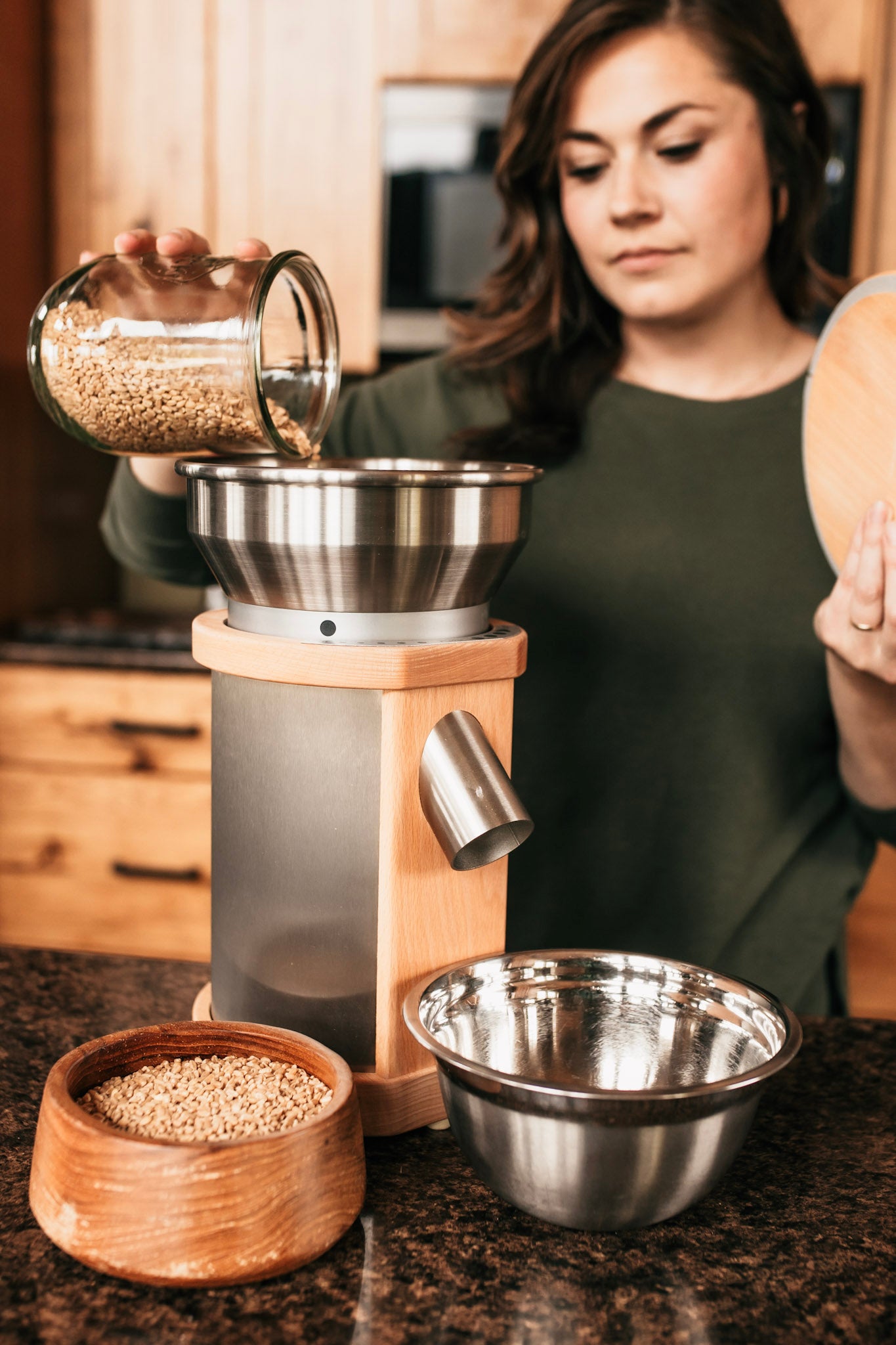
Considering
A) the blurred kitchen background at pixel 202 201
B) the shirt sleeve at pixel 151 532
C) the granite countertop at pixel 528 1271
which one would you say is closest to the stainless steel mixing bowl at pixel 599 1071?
the granite countertop at pixel 528 1271

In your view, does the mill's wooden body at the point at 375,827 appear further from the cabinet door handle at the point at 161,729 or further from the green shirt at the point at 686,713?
the cabinet door handle at the point at 161,729

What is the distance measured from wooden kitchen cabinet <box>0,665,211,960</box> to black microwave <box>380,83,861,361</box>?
2.77 feet

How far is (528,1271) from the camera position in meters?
0.61

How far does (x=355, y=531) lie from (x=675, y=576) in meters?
0.67

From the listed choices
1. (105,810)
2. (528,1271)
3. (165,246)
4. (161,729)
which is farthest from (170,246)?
(105,810)

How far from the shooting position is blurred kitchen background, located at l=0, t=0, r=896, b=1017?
2227mm

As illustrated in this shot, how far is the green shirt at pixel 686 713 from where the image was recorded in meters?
1.28

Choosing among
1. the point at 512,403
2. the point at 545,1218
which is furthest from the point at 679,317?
the point at 545,1218

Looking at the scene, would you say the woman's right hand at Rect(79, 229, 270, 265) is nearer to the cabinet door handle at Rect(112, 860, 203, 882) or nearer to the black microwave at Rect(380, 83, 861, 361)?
the black microwave at Rect(380, 83, 861, 361)

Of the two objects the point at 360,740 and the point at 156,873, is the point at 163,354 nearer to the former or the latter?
the point at 360,740

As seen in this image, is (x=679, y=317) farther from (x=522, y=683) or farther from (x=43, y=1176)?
(x=43, y=1176)

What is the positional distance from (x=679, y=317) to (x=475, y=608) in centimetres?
64

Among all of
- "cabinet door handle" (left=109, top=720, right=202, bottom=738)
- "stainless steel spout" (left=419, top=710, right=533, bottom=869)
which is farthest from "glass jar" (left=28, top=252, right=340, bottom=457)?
"cabinet door handle" (left=109, top=720, right=202, bottom=738)

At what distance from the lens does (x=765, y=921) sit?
1.28m
